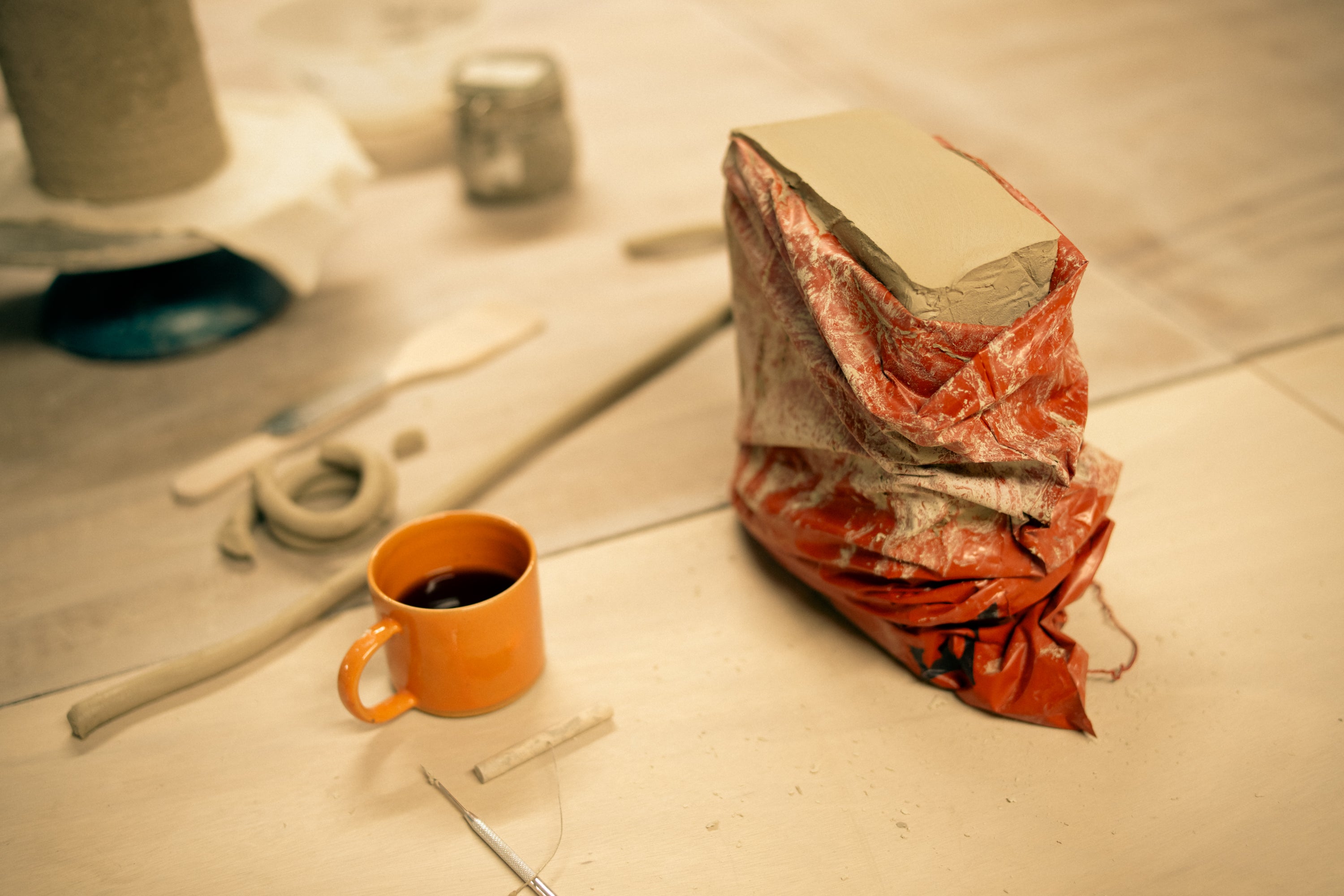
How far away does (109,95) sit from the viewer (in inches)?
34.4

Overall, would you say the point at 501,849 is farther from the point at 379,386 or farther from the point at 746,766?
the point at 379,386

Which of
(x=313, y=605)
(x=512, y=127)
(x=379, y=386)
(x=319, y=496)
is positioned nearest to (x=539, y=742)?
(x=313, y=605)

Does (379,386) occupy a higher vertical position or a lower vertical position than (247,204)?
lower

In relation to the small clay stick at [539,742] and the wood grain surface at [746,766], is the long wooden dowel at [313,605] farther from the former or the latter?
the small clay stick at [539,742]

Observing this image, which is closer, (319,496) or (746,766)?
(746,766)

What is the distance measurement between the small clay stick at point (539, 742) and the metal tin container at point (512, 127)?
2.56 feet

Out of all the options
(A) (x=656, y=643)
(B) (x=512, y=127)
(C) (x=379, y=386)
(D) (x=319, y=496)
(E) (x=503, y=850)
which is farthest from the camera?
(B) (x=512, y=127)

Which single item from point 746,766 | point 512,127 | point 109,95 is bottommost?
point 746,766

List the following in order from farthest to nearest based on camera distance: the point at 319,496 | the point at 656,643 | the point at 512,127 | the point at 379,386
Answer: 1. the point at 512,127
2. the point at 379,386
3. the point at 319,496
4. the point at 656,643

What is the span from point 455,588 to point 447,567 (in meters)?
0.02

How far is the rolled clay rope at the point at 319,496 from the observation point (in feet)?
2.45

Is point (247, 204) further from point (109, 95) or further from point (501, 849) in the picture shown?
point (501, 849)

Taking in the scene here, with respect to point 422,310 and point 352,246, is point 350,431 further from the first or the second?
Answer: point 352,246

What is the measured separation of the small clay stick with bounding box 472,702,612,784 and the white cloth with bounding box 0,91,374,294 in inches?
21.5
